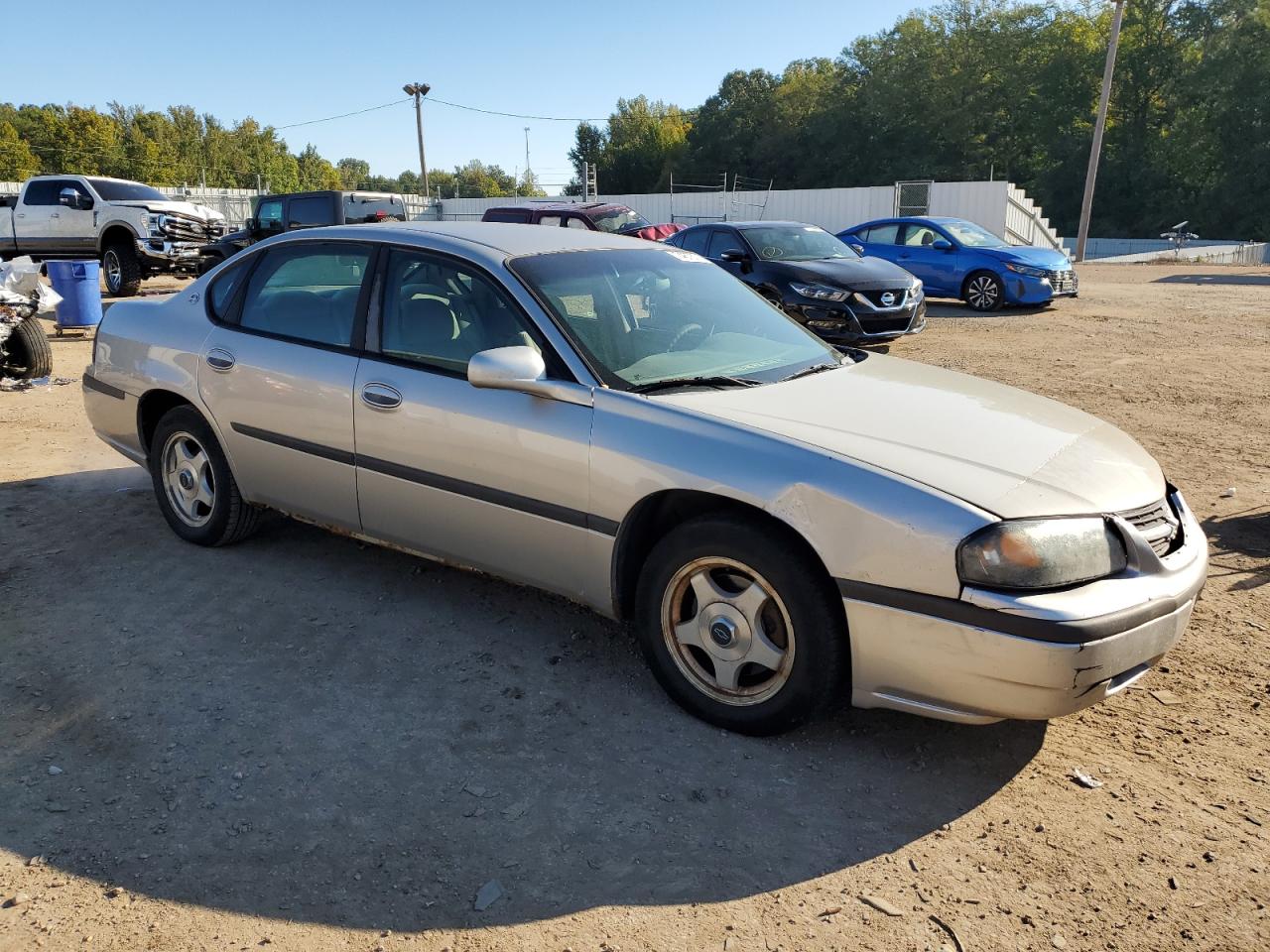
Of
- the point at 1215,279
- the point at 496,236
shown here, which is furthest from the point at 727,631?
the point at 1215,279

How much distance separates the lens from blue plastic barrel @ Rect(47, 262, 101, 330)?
1291 centimetres

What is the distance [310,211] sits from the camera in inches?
758

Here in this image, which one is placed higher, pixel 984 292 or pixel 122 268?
pixel 122 268

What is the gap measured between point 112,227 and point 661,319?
636 inches

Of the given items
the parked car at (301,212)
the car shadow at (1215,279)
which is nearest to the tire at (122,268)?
the parked car at (301,212)

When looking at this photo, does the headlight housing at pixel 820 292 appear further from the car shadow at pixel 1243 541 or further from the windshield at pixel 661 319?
the windshield at pixel 661 319

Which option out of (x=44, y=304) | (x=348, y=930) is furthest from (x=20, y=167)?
(x=348, y=930)

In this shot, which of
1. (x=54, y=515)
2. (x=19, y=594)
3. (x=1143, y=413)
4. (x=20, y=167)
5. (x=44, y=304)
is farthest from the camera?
(x=20, y=167)

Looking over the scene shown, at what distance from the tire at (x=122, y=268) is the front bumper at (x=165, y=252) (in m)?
0.30

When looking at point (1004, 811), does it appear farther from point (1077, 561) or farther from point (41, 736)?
point (41, 736)

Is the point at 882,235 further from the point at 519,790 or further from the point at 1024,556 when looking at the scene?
the point at 519,790

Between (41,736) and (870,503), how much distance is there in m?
2.75

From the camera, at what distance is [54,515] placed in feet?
17.8

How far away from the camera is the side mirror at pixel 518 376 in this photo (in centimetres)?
339
